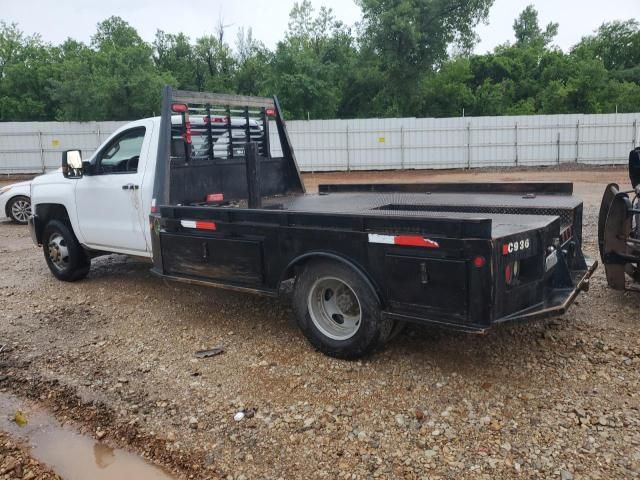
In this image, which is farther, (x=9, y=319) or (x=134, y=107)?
(x=134, y=107)

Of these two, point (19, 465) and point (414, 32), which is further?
point (414, 32)

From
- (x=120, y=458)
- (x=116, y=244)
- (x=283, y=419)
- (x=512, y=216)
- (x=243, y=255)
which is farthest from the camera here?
(x=116, y=244)

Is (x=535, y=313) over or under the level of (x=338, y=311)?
over

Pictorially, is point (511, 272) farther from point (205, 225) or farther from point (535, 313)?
point (205, 225)

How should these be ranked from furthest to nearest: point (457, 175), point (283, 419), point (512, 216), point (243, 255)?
point (457, 175) < point (243, 255) < point (512, 216) < point (283, 419)

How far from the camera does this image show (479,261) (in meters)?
3.65

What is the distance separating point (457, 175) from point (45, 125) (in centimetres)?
1711

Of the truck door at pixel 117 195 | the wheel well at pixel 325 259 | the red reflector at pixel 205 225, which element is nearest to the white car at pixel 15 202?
the truck door at pixel 117 195

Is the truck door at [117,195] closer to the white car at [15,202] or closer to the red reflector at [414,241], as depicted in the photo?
the red reflector at [414,241]

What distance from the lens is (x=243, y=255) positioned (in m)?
5.03

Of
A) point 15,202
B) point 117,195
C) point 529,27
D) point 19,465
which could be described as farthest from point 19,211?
point 529,27

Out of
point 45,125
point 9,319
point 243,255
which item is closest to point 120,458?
point 243,255

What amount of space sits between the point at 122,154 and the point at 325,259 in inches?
131

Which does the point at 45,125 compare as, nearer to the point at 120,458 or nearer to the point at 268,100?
the point at 268,100
